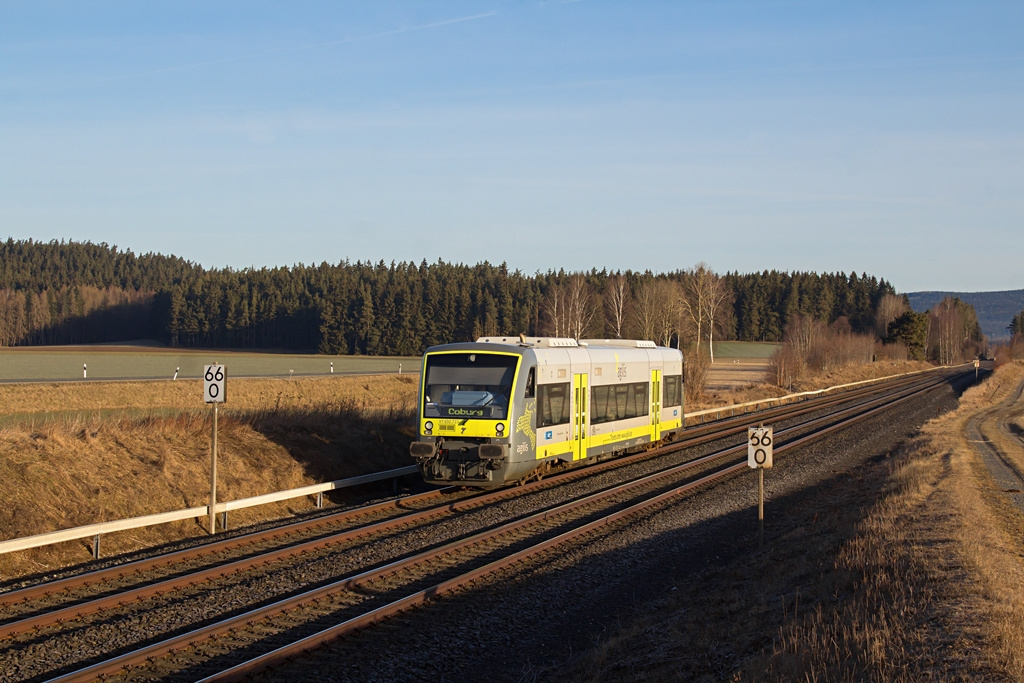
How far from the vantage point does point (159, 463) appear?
16922 millimetres

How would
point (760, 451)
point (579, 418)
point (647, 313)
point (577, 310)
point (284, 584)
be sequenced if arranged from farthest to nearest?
point (577, 310), point (647, 313), point (579, 418), point (760, 451), point (284, 584)

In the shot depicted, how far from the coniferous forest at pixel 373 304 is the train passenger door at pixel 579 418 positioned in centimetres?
5670

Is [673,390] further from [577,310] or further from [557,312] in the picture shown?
[557,312]

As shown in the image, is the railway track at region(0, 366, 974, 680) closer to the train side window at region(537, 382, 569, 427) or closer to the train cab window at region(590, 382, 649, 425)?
the train side window at region(537, 382, 569, 427)

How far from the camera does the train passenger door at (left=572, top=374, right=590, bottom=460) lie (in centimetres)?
2034

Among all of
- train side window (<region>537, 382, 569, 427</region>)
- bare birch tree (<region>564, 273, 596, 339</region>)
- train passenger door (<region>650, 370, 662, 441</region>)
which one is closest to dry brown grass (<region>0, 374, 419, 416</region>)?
train passenger door (<region>650, 370, 662, 441</region>)

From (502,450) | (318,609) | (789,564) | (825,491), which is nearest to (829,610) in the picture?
(789,564)

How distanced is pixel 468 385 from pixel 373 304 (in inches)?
4088

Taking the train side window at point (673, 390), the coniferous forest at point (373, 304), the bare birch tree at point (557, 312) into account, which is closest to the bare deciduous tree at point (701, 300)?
the coniferous forest at point (373, 304)

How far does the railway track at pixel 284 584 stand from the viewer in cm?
855

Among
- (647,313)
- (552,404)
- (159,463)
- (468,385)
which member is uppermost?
(647,313)

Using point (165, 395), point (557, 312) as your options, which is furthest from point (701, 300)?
point (165, 395)

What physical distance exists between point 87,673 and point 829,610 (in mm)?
7444

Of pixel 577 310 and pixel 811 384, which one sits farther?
pixel 577 310
